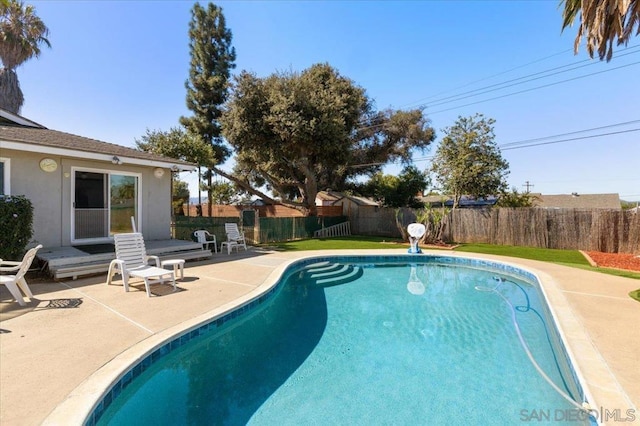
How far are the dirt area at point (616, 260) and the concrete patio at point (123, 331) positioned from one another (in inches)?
105

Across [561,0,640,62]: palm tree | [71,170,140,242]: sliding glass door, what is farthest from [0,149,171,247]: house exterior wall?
[561,0,640,62]: palm tree

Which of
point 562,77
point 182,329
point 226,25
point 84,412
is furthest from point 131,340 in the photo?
point 226,25

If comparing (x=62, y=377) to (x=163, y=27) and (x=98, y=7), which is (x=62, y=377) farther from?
(x=163, y=27)

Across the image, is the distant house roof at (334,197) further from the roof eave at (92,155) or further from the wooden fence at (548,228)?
the roof eave at (92,155)

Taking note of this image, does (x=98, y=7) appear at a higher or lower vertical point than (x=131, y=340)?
higher

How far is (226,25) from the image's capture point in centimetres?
2745

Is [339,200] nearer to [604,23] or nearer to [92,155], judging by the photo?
[92,155]

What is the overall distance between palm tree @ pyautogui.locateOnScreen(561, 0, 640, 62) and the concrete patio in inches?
225

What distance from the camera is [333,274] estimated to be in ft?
32.0

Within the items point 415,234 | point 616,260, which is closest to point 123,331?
point 415,234

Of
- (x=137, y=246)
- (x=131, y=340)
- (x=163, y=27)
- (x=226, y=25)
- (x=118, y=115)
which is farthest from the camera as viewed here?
(x=226, y=25)

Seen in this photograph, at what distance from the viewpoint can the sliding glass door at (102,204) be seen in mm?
8977

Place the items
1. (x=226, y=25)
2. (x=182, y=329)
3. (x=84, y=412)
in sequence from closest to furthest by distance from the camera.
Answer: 1. (x=84, y=412)
2. (x=182, y=329)
3. (x=226, y=25)

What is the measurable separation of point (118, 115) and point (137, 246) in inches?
545
